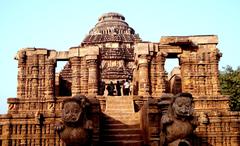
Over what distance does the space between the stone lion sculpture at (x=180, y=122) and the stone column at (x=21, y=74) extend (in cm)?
896

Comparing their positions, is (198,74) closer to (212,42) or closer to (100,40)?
(212,42)

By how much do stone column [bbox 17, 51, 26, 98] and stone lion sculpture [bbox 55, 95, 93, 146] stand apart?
304 inches

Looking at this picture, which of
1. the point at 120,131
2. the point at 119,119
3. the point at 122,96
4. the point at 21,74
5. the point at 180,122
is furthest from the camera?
the point at 21,74

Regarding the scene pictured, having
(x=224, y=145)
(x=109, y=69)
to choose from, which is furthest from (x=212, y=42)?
(x=109, y=69)

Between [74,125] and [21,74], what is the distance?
27.0 feet

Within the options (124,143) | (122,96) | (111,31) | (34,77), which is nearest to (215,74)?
(122,96)

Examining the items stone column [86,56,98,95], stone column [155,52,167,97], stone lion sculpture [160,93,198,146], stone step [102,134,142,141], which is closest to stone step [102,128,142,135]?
stone step [102,134,142,141]

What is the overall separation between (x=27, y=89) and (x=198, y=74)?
746 cm

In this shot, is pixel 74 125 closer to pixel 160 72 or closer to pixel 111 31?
pixel 160 72

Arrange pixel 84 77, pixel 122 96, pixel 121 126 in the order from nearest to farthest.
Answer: pixel 121 126
pixel 122 96
pixel 84 77

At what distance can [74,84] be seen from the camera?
51.7ft

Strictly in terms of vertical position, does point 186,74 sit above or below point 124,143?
above

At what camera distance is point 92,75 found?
15.6 meters

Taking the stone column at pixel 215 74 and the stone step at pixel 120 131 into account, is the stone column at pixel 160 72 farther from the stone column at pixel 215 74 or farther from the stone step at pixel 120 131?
the stone step at pixel 120 131
